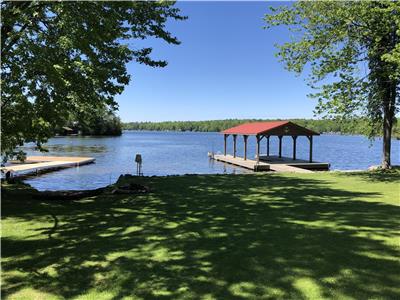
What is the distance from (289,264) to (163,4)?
25.6ft

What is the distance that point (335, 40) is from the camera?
17.2 meters

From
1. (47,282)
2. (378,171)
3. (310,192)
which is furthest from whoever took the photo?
(378,171)

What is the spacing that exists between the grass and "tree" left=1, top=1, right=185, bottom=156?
2.69 m

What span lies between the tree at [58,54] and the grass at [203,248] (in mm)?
2689

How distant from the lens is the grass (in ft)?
16.0

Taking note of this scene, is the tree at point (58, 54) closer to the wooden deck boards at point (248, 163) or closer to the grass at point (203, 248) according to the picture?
the grass at point (203, 248)

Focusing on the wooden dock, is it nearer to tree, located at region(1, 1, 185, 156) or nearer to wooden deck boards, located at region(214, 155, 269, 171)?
wooden deck boards, located at region(214, 155, 269, 171)

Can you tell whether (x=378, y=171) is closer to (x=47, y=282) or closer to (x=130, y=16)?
(x=130, y=16)

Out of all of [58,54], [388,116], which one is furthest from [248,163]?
[58,54]

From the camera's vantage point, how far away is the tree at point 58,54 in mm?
7719

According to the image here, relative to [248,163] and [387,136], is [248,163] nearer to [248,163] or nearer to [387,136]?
[248,163]

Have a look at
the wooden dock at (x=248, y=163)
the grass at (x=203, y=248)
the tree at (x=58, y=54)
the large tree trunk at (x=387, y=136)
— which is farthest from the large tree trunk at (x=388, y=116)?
the tree at (x=58, y=54)

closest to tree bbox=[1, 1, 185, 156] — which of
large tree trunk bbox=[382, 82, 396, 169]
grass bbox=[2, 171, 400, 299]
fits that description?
grass bbox=[2, 171, 400, 299]

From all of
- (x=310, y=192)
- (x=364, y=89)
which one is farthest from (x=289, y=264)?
(x=364, y=89)
